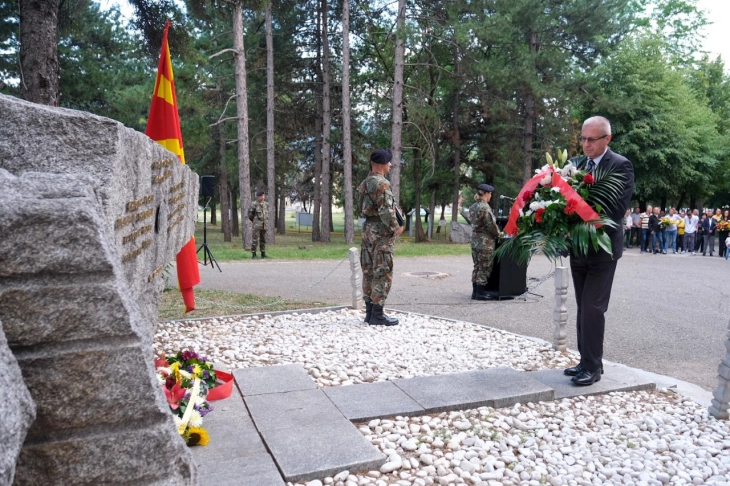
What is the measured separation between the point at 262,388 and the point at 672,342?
4.83m

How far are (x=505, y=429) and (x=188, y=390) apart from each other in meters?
2.04

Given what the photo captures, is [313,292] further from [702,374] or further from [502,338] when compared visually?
[702,374]

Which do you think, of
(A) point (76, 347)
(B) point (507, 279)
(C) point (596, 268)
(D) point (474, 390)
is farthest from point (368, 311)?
(A) point (76, 347)

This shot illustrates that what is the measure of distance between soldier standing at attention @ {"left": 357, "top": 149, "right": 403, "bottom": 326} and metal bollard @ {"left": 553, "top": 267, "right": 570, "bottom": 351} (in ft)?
6.17

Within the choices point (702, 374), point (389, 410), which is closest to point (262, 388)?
point (389, 410)

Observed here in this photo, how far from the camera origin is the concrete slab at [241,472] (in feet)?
8.95

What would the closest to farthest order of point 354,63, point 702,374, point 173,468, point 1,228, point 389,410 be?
point 1,228 → point 173,468 → point 389,410 → point 702,374 → point 354,63

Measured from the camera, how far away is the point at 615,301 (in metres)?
9.02

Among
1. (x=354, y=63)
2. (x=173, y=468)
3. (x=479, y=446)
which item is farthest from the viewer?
(x=354, y=63)

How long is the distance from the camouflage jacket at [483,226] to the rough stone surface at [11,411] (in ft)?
26.3

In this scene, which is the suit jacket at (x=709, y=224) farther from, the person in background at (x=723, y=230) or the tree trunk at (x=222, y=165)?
the tree trunk at (x=222, y=165)

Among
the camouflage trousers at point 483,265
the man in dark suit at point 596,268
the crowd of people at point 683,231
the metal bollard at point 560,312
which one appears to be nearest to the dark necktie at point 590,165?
the man in dark suit at point 596,268

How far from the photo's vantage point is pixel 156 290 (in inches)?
171

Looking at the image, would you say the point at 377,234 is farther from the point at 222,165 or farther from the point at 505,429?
the point at 222,165
